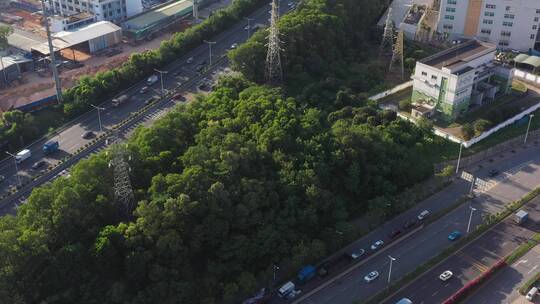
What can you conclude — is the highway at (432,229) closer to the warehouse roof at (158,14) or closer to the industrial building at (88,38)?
the industrial building at (88,38)

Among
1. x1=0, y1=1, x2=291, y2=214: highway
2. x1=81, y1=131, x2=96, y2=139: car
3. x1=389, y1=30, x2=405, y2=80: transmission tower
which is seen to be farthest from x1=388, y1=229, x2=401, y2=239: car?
x1=81, y1=131, x2=96, y2=139: car

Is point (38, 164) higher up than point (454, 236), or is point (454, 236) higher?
point (38, 164)

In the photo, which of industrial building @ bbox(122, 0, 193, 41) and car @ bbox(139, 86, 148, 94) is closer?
car @ bbox(139, 86, 148, 94)

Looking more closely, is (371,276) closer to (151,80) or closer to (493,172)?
(493,172)

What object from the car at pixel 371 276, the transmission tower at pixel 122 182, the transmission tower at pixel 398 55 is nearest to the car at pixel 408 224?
the car at pixel 371 276

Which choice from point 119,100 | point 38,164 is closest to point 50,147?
point 38,164

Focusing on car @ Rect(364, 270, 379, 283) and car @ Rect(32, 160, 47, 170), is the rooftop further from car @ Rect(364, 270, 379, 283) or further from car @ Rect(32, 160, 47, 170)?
car @ Rect(32, 160, 47, 170)
